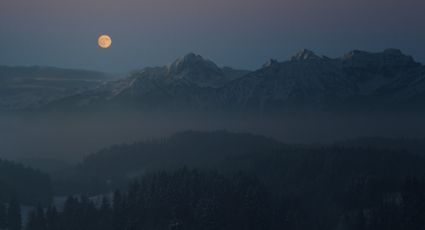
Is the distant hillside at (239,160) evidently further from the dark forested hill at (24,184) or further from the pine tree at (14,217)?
the pine tree at (14,217)

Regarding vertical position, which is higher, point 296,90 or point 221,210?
point 296,90

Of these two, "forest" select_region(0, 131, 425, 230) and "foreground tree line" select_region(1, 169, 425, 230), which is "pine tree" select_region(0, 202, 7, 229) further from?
"foreground tree line" select_region(1, 169, 425, 230)

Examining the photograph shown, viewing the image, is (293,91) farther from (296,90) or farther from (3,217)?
(3,217)

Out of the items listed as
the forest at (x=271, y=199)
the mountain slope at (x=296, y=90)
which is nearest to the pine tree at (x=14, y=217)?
the forest at (x=271, y=199)

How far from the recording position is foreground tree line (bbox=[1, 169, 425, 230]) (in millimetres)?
72188

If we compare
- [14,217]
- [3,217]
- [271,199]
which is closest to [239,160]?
[271,199]

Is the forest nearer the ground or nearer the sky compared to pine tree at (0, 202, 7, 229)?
nearer the sky

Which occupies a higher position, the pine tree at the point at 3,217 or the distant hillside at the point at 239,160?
the distant hillside at the point at 239,160

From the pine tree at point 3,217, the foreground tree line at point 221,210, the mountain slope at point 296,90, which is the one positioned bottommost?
the pine tree at point 3,217

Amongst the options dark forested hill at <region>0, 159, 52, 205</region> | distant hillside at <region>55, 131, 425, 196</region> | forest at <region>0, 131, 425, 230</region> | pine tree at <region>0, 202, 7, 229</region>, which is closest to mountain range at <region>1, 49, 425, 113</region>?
distant hillside at <region>55, 131, 425, 196</region>

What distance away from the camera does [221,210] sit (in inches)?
2891

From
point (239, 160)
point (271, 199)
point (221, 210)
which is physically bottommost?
point (221, 210)

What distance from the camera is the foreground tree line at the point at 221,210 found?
72.2 m

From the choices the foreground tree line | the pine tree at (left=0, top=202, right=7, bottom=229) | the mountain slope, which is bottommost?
the pine tree at (left=0, top=202, right=7, bottom=229)
